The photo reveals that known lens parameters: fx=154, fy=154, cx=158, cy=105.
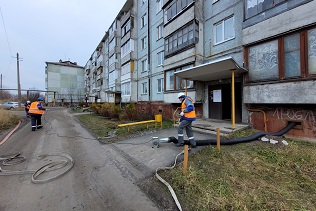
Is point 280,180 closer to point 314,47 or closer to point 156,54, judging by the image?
point 314,47

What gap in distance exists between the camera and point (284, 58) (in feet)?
21.7

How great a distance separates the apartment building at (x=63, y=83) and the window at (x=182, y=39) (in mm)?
48052

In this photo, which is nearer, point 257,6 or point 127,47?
point 257,6

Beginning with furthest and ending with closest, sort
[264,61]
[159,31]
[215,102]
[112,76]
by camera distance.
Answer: [112,76], [159,31], [215,102], [264,61]

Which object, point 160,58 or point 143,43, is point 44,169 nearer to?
point 160,58

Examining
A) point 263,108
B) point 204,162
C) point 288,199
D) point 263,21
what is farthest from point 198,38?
point 288,199

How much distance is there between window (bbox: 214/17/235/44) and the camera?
30.7 ft

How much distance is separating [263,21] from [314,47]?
7.89ft

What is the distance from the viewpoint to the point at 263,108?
746 cm

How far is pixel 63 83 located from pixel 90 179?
200ft

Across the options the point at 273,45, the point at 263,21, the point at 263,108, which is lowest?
the point at 263,108

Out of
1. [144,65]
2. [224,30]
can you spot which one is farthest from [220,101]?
[144,65]

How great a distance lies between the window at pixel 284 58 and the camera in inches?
234

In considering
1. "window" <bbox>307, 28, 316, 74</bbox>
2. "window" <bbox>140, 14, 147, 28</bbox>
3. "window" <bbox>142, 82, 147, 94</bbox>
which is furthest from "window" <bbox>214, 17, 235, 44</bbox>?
"window" <bbox>140, 14, 147, 28</bbox>
